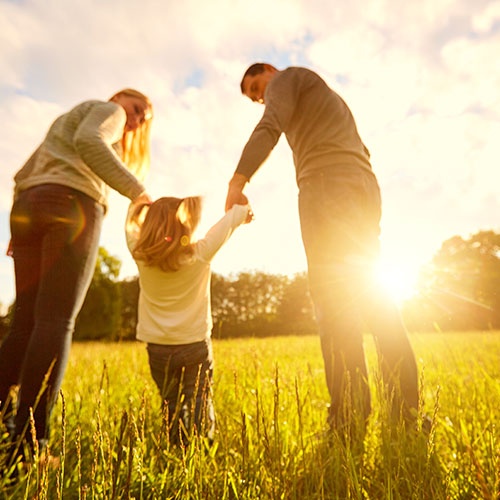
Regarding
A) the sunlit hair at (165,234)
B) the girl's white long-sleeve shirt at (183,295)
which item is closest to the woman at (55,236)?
the sunlit hair at (165,234)

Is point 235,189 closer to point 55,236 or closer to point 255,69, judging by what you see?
point 55,236

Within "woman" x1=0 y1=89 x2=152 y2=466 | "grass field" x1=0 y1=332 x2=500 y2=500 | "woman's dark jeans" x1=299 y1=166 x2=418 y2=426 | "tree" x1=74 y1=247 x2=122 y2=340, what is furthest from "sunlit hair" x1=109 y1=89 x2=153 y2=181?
"tree" x1=74 y1=247 x2=122 y2=340

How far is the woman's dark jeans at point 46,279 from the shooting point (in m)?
1.89

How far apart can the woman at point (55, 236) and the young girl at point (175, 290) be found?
0.27 meters

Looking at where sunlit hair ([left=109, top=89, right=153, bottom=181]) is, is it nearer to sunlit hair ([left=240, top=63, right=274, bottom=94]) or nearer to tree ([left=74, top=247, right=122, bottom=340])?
sunlit hair ([left=240, top=63, right=274, bottom=94])

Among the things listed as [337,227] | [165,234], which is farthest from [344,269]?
[165,234]

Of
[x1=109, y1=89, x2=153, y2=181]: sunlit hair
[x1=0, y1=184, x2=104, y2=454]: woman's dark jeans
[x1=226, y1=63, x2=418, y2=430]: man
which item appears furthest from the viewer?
[x1=109, y1=89, x2=153, y2=181]: sunlit hair

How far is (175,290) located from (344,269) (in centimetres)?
112

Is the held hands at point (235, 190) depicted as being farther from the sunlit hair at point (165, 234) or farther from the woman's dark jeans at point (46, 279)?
the woman's dark jeans at point (46, 279)

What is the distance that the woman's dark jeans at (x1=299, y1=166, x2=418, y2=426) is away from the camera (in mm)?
2309

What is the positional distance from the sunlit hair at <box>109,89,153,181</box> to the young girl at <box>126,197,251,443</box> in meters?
0.59

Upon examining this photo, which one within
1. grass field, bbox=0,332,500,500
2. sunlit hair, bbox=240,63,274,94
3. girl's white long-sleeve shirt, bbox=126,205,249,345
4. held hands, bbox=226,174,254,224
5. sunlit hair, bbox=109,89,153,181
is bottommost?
grass field, bbox=0,332,500,500

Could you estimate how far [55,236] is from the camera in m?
2.09

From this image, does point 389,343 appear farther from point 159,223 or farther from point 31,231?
point 31,231
